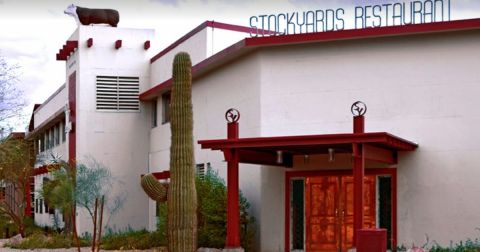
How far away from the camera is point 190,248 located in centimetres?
2048

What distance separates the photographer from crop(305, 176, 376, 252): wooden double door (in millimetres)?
22594

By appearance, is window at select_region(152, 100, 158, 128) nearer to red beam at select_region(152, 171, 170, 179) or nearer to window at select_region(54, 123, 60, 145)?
red beam at select_region(152, 171, 170, 179)

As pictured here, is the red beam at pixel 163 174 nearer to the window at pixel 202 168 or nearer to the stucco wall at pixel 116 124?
the window at pixel 202 168

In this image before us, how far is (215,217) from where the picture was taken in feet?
76.9

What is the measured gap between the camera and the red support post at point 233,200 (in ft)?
69.7

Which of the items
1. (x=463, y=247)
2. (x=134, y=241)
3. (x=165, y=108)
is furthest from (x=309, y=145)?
(x=165, y=108)

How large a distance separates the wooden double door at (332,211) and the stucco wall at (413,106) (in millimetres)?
802

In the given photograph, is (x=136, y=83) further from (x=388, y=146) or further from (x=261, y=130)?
(x=388, y=146)

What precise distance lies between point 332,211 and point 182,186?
15.3 feet

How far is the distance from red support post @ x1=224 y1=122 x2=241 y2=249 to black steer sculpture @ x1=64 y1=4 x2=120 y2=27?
51.8 feet

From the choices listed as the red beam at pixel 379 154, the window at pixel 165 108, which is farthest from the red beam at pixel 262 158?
the window at pixel 165 108

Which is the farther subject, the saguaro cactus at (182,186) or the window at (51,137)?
the window at (51,137)

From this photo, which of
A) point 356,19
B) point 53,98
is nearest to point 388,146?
point 356,19

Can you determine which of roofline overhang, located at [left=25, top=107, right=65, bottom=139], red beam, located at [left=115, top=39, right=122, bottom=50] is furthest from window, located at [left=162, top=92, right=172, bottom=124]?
roofline overhang, located at [left=25, top=107, right=65, bottom=139]
